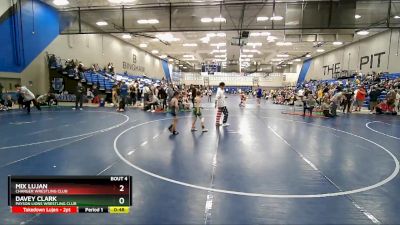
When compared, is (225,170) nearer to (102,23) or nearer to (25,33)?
(102,23)

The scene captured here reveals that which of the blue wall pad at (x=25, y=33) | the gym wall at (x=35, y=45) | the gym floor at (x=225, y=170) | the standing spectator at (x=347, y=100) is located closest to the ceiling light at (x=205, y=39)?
the gym wall at (x=35, y=45)

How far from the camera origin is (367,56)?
96.2 ft

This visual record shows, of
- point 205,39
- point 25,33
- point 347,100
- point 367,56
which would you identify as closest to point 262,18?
point 347,100

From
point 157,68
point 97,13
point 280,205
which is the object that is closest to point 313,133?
point 280,205

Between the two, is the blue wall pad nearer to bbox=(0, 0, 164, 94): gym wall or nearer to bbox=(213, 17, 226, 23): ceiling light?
bbox=(0, 0, 164, 94): gym wall

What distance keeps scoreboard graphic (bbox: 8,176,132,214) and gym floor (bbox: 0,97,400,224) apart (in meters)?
1.28

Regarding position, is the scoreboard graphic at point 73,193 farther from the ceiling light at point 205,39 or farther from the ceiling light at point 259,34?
the ceiling light at point 205,39

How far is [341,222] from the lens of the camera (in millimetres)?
3410

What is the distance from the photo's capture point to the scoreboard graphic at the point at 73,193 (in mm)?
2166

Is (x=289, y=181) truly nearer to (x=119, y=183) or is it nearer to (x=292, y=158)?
(x=292, y=158)

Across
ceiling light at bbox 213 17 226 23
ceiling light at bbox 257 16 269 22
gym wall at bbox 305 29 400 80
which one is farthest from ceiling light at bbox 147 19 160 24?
gym wall at bbox 305 29 400 80

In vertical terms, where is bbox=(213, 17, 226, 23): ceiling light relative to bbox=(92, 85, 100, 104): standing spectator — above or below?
above

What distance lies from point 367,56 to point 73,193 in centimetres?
3403

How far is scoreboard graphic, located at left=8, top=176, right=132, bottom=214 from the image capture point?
7.11ft
